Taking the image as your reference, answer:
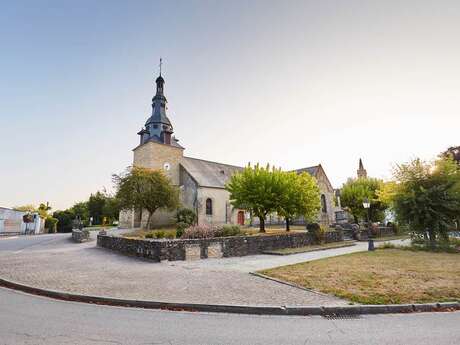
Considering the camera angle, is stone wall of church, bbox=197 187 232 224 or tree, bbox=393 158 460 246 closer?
tree, bbox=393 158 460 246

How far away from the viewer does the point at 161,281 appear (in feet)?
26.9

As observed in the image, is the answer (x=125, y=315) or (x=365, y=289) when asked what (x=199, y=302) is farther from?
(x=365, y=289)

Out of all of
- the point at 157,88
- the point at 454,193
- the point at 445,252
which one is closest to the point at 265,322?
the point at 445,252

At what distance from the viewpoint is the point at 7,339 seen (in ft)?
13.8

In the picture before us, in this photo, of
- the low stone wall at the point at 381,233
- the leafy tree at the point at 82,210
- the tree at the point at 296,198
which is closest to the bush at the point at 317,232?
the tree at the point at 296,198

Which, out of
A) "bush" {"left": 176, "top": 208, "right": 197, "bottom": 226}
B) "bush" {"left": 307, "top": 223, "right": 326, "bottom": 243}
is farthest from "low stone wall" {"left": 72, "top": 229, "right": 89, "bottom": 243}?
"bush" {"left": 307, "top": 223, "right": 326, "bottom": 243}

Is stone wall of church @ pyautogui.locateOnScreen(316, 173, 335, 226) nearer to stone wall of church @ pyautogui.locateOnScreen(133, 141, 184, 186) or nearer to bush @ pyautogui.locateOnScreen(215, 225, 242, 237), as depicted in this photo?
stone wall of church @ pyautogui.locateOnScreen(133, 141, 184, 186)

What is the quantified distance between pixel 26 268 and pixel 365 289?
11.6 meters

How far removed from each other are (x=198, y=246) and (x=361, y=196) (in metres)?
25.5

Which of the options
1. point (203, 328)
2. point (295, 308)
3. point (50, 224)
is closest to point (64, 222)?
point (50, 224)

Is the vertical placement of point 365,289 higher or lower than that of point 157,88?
lower

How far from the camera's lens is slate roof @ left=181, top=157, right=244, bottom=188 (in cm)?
3328

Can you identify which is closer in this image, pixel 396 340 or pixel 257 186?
pixel 396 340

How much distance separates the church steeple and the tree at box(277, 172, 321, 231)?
17.7 meters
